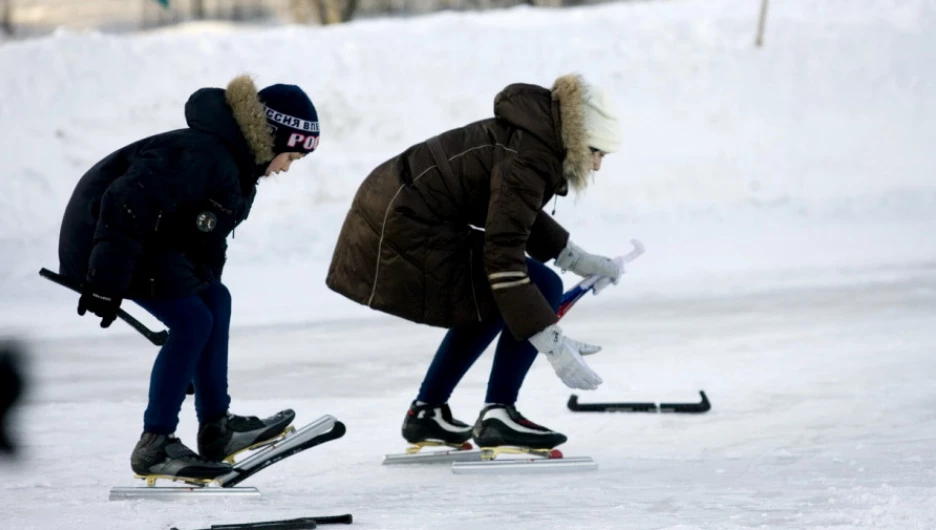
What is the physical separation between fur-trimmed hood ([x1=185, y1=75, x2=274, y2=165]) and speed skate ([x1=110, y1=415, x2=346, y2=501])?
2.80 ft

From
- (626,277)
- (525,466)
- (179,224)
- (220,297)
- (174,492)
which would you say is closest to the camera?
(179,224)

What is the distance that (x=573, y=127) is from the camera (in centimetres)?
388

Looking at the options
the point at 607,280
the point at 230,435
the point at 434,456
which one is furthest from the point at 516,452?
the point at 230,435

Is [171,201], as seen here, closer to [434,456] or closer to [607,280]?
[434,456]

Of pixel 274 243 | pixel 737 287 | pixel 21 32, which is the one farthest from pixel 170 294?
pixel 21 32

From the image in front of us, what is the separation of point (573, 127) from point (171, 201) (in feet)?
3.75

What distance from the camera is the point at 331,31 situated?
1374 cm

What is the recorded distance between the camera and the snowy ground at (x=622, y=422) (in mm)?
3607

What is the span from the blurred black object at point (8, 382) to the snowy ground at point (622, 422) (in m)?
1.04

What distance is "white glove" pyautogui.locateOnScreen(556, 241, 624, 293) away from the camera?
175 inches

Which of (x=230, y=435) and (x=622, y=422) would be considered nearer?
(x=230, y=435)

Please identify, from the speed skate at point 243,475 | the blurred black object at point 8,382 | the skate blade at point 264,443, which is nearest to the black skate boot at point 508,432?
the speed skate at point 243,475

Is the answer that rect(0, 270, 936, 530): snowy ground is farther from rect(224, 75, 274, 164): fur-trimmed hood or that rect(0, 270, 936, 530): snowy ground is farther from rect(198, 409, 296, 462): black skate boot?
rect(224, 75, 274, 164): fur-trimmed hood

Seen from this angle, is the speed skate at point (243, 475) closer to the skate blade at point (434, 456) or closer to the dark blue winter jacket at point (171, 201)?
the skate blade at point (434, 456)
